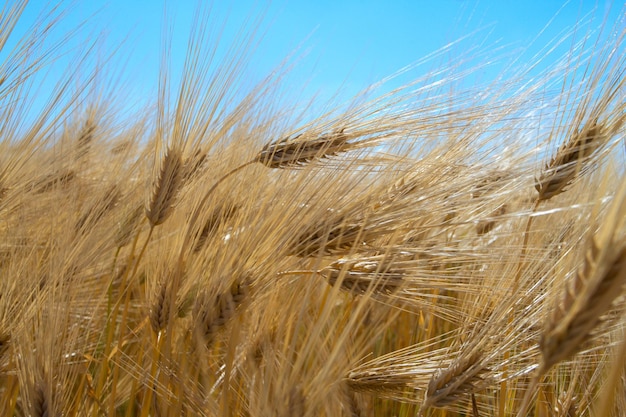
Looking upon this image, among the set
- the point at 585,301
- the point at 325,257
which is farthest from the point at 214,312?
the point at 585,301

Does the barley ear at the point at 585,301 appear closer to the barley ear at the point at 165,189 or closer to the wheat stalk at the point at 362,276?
the wheat stalk at the point at 362,276

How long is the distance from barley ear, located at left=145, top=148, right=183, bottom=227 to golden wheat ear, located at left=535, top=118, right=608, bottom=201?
0.82 m

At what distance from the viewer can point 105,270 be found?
5.21ft

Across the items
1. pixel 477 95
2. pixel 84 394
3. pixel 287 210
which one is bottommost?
pixel 84 394

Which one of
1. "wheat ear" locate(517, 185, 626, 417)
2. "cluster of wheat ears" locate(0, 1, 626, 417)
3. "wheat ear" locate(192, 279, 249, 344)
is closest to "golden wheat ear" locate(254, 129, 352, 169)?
"cluster of wheat ears" locate(0, 1, 626, 417)

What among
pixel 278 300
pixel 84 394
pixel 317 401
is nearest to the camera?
pixel 317 401

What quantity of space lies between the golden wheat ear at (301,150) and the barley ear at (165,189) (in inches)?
8.1

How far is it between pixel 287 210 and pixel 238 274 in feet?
0.53

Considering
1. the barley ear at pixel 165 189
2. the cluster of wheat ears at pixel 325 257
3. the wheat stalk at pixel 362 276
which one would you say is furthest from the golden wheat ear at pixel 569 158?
the barley ear at pixel 165 189

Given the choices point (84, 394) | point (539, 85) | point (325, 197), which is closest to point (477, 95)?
point (539, 85)

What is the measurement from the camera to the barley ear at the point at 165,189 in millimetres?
1234

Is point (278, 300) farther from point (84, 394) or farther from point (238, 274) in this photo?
point (84, 394)

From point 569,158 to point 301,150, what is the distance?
60cm

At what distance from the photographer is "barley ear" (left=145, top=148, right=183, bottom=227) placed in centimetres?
123
